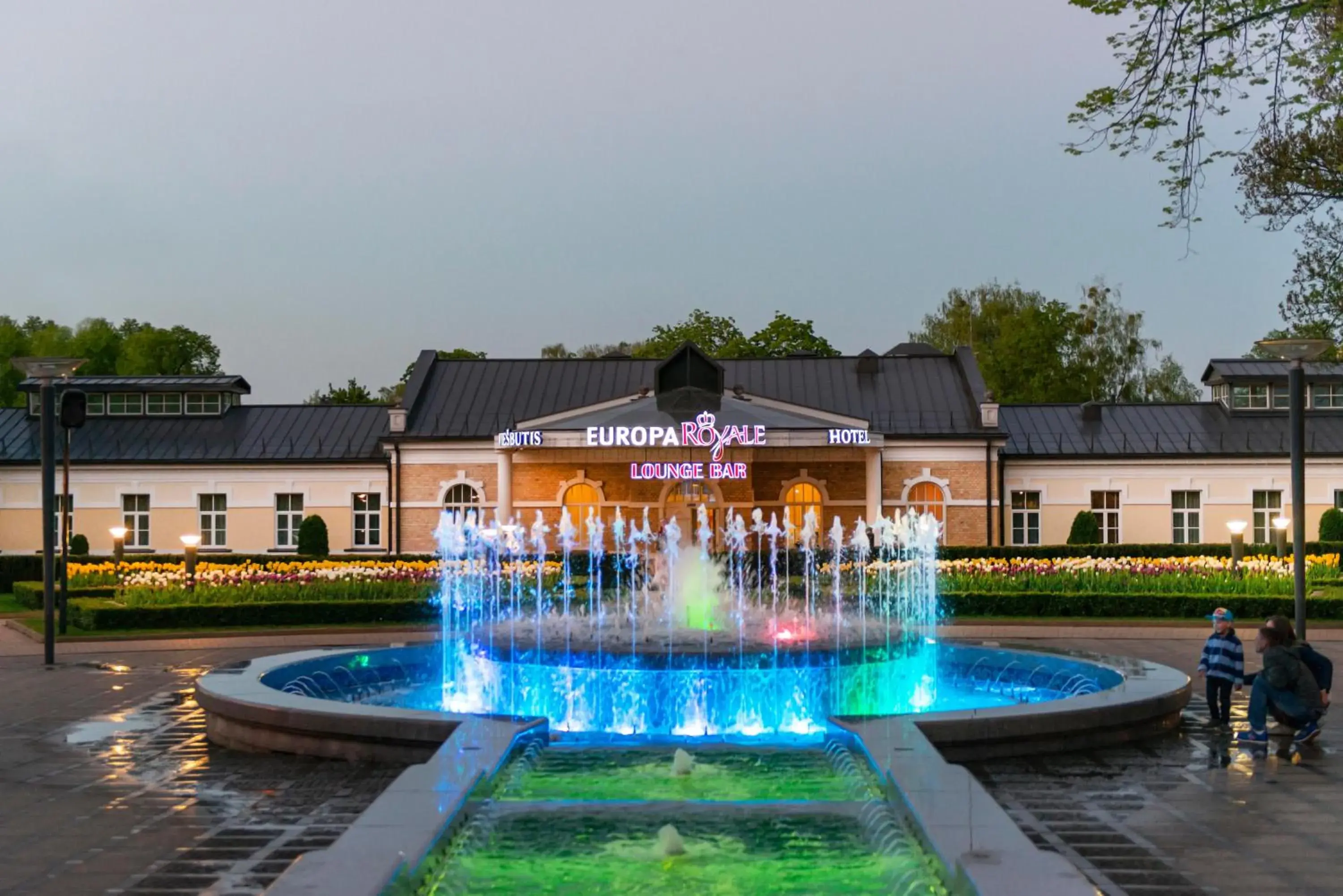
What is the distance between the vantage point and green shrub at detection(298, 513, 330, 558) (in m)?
40.2

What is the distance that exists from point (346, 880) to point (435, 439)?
35269mm

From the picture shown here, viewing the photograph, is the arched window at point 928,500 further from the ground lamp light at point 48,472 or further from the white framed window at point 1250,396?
the ground lamp light at point 48,472

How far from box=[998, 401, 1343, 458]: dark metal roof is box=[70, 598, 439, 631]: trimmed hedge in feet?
73.0

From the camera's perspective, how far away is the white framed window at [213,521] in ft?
139

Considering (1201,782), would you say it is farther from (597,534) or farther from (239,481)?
(239,481)

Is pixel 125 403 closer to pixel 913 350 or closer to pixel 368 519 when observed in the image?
pixel 368 519

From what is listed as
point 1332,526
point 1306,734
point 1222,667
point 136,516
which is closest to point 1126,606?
point 1222,667

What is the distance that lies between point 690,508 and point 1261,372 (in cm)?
1862

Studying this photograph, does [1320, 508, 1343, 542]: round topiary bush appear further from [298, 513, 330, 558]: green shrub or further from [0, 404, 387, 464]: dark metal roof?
[298, 513, 330, 558]: green shrub

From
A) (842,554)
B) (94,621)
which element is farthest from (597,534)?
(94,621)

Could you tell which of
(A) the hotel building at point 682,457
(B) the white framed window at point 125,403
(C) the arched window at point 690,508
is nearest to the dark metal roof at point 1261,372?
(A) the hotel building at point 682,457

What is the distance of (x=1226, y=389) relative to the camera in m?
44.0

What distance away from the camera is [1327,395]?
144 ft

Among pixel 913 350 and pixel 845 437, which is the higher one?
pixel 913 350
